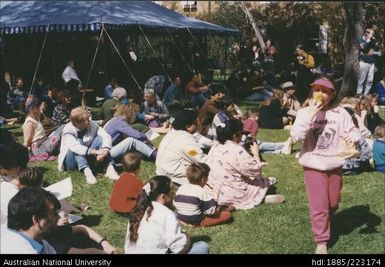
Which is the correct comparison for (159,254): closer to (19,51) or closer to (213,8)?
(19,51)

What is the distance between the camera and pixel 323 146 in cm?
517

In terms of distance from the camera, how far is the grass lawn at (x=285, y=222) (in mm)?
5566

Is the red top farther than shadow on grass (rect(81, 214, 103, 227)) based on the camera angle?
No

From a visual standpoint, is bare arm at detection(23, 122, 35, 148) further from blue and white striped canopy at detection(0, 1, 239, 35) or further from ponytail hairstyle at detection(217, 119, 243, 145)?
blue and white striped canopy at detection(0, 1, 239, 35)

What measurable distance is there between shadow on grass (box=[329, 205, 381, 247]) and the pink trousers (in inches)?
15.4

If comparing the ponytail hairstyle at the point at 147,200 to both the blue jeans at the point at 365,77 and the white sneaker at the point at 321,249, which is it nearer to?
the white sneaker at the point at 321,249

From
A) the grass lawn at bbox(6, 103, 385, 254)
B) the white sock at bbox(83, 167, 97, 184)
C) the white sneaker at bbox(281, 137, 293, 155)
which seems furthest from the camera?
the white sneaker at bbox(281, 137, 293, 155)

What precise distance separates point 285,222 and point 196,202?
3.53 ft

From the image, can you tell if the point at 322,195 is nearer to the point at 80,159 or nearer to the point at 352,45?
the point at 80,159

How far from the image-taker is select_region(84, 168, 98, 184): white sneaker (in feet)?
25.6

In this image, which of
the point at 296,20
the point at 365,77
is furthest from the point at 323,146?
the point at 296,20

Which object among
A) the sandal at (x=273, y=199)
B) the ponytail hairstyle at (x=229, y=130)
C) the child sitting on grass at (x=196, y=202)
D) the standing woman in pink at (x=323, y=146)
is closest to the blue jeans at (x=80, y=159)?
the ponytail hairstyle at (x=229, y=130)

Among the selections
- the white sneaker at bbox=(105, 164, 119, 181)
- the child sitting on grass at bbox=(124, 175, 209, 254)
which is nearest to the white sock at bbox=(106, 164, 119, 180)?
the white sneaker at bbox=(105, 164, 119, 181)

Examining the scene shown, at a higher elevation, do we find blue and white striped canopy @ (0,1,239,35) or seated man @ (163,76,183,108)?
blue and white striped canopy @ (0,1,239,35)
